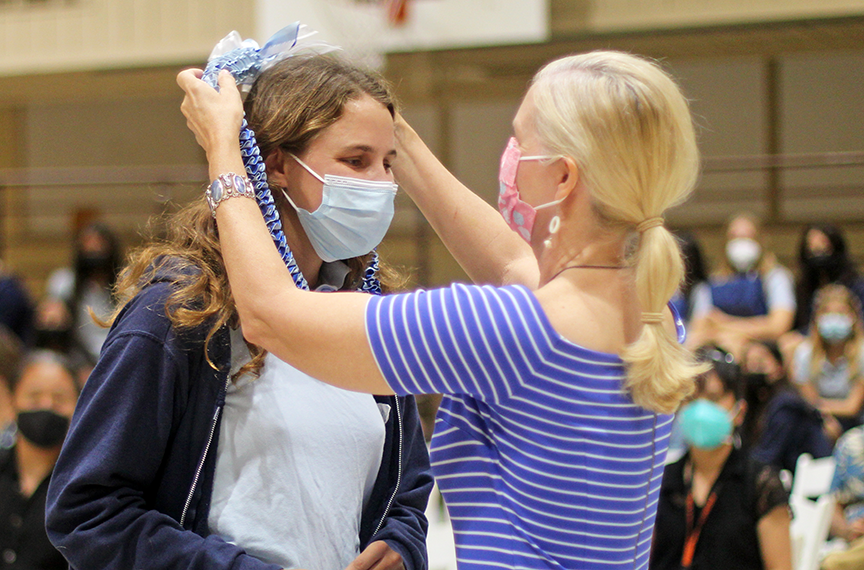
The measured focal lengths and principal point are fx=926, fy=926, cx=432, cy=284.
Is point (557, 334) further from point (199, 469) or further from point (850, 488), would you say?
point (850, 488)

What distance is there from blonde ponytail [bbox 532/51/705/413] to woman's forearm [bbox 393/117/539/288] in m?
0.32

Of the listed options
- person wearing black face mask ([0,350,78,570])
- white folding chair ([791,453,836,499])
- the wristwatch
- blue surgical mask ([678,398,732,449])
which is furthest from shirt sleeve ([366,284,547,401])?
white folding chair ([791,453,836,499])

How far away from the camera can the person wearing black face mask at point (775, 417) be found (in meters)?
3.78

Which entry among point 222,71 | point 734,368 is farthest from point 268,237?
point 734,368

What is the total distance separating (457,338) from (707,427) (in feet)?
6.64

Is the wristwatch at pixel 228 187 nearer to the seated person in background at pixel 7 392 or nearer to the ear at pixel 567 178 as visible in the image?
the ear at pixel 567 178

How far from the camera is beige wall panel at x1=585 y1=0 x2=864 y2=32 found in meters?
6.76

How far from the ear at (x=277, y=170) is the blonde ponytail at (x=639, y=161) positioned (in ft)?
1.46

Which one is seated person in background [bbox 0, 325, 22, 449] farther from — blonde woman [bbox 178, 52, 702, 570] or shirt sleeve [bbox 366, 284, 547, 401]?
shirt sleeve [bbox 366, 284, 547, 401]

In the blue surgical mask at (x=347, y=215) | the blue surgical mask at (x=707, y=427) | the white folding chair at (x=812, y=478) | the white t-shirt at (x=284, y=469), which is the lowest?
the white folding chair at (x=812, y=478)

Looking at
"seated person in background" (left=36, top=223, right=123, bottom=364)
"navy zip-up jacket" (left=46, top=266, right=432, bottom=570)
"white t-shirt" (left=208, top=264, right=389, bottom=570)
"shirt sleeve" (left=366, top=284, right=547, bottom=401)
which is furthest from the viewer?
"seated person in background" (left=36, top=223, right=123, bottom=364)

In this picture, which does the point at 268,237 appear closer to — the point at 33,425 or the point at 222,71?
the point at 222,71

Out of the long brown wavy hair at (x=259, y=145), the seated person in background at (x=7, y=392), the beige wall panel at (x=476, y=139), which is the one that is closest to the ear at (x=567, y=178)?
the long brown wavy hair at (x=259, y=145)

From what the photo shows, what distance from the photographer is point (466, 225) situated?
1.50 metres
